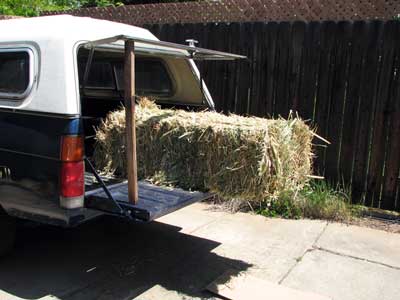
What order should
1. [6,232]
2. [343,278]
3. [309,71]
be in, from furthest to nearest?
[309,71] < [343,278] < [6,232]

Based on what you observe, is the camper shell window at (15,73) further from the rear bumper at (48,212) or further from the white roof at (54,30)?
the rear bumper at (48,212)

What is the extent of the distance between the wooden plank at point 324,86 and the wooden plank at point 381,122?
0.62 meters

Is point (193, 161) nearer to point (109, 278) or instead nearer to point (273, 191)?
point (273, 191)

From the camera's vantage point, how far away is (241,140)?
3.67m

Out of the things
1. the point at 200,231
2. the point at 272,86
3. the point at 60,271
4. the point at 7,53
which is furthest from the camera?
the point at 272,86

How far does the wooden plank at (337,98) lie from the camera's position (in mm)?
5843

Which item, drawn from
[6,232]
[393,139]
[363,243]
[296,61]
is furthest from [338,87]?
[6,232]

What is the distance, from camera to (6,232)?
4.07 m

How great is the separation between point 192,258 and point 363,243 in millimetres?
1985

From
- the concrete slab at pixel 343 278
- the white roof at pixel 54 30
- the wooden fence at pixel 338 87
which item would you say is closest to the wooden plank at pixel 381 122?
the wooden fence at pixel 338 87

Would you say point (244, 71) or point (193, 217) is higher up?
point (244, 71)

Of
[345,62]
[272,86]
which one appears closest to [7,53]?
[272,86]

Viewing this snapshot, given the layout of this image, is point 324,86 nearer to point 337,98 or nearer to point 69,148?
point 337,98

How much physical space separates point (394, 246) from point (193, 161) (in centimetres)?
265
